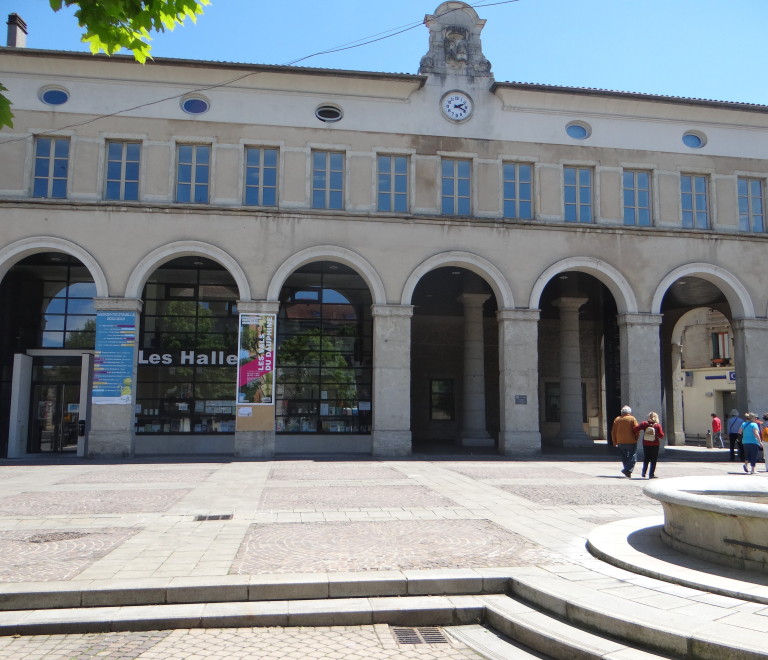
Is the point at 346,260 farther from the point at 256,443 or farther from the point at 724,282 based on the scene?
the point at 724,282

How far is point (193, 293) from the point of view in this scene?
23.4m

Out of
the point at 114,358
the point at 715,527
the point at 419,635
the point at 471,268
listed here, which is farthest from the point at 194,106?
the point at 715,527

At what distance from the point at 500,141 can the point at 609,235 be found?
4.85 metres

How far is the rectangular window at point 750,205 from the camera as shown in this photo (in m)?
23.4

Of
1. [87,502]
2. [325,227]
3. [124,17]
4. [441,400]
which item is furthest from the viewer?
[441,400]

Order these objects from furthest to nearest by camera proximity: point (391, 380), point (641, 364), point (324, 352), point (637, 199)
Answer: point (324, 352) → point (637, 199) → point (641, 364) → point (391, 380)

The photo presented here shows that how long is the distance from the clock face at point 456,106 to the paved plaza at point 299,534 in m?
12.2

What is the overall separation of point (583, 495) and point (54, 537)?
8.93 m

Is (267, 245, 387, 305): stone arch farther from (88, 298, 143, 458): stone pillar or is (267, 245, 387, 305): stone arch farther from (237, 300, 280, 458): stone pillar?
(88, 298, 143, 458): stone pillar

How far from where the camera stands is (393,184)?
847 inches

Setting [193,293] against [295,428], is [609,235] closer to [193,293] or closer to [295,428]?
[295,428]

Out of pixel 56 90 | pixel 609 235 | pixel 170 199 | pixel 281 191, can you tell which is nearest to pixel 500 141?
pixel 609 235

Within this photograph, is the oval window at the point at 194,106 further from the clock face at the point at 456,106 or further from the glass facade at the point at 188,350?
the clock face at the point at 456,106

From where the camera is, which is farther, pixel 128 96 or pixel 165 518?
pixel 128 96
